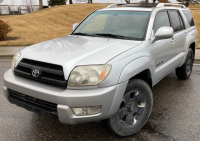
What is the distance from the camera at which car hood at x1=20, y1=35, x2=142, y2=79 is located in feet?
8.20

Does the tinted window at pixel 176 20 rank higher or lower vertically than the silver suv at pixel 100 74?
higher

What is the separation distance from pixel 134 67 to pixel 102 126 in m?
1.10

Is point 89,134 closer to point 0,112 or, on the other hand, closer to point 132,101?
point 132,101

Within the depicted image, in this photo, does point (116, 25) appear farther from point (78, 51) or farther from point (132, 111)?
point (132, 111)

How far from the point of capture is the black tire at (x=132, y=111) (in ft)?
8.84

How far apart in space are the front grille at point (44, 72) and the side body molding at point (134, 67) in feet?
2.30

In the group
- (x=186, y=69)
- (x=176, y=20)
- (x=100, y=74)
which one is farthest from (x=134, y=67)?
(x=186, y=69)

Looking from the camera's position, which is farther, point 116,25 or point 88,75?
point 116,25

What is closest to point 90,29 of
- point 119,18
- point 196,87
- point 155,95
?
point 119,18

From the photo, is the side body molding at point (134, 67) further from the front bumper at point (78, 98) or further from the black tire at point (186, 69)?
the black tire at point (186, 69)

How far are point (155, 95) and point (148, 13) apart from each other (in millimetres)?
1720

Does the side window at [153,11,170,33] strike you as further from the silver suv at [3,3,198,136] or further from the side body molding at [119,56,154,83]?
the side body molding at [119,56,154,83]

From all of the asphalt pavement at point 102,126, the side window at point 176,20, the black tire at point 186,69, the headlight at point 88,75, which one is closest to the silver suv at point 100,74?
the headlight at point 88,75

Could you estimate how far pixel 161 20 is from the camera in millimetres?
3824
